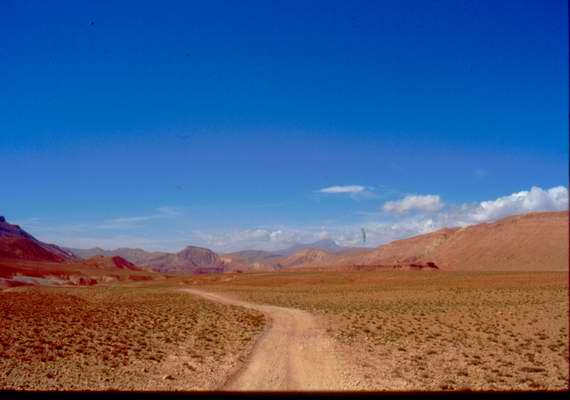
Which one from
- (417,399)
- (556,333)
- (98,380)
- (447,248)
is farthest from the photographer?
(447,248)

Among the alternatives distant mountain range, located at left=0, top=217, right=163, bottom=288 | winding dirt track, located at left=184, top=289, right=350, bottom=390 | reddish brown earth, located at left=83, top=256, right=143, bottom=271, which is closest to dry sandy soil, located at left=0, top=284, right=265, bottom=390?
winding dirt track, located at left=184, top=289, right=350, bottom=390

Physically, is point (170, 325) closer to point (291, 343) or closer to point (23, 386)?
point (291, 343)

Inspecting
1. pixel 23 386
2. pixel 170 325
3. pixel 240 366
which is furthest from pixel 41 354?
pixel 170 325

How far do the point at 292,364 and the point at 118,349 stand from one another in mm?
7164

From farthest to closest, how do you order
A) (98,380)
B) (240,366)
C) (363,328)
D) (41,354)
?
(363,328), (41,354), (240,366), (98,380)

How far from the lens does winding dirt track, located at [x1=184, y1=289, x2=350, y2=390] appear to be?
39.4ft

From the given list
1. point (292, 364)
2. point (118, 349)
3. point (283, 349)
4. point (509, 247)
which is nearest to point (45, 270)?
point (118, 349)

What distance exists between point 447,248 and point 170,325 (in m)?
151

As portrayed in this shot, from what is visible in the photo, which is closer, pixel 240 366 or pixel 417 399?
pixel 417 399

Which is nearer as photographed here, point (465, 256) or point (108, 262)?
point (465, 256)

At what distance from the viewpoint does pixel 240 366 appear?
1434 centimetres

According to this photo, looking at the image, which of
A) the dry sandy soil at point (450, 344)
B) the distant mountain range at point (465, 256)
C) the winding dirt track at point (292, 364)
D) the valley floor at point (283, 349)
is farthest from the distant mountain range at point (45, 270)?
the winding dirt track at point (292, 364)

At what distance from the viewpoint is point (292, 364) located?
14.3 meters

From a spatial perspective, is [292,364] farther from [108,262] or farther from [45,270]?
[108,262]
